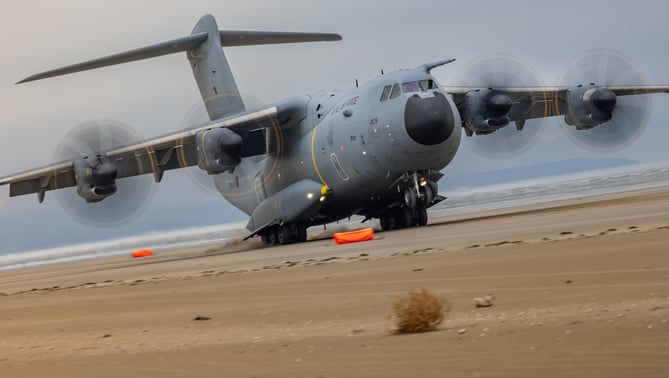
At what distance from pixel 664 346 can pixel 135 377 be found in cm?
327

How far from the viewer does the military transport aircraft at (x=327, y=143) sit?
78.7 feet

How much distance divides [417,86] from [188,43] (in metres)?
10.6

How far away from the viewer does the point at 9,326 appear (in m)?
12.4

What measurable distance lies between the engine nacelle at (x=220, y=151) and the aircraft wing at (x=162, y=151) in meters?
0.69

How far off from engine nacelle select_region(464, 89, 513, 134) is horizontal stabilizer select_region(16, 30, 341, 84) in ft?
22.5

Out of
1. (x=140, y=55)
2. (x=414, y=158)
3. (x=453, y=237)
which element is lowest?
(x=453, y=237)

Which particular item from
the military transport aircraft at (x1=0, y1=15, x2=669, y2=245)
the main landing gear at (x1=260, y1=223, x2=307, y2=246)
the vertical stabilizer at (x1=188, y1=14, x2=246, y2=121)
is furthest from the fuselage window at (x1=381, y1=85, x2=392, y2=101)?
the vertical stabilizer at (x1=188, y1=14, x2=246, y2=121)

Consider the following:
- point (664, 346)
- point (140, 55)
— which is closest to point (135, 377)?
point (664, 346)

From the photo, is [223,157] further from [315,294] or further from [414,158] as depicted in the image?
[315,294]

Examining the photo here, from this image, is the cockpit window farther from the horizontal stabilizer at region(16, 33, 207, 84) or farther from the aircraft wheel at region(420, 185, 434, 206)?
the horizontal stabilizer at region(16, 33, 207, 84)

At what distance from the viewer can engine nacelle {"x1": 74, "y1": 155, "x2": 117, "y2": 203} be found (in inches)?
1061

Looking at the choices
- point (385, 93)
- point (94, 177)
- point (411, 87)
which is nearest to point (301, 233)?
point (385, 93)

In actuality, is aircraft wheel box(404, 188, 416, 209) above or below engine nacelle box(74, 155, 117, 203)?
below

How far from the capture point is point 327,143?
26.5 metres
